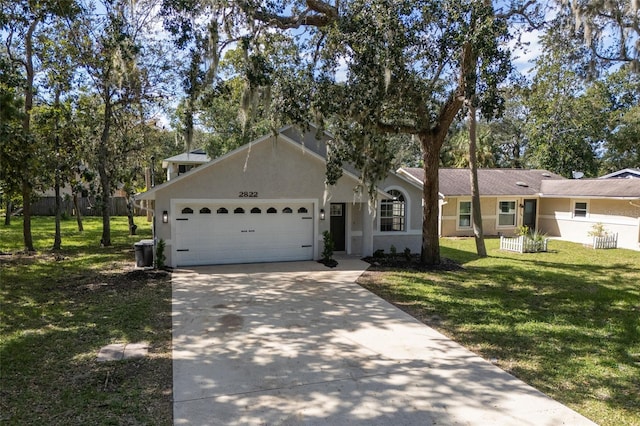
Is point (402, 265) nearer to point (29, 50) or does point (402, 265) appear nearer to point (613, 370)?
point (613, 370)

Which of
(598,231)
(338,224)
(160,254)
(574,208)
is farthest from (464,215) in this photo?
(160,254)

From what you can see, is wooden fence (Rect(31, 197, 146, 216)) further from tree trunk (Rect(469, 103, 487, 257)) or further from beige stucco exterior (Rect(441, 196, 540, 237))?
tree trunk (Rect(469, 103, 487, 257))

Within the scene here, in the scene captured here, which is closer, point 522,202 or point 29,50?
point 29,50

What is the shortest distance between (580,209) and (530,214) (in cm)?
259

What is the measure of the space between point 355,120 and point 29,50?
1146cm

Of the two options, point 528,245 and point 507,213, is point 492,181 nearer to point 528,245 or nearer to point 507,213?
point 507,213

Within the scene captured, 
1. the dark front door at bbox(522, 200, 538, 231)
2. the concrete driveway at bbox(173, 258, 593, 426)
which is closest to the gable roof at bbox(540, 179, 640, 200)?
the dark front door at bbox(522, 200, 538, 231)

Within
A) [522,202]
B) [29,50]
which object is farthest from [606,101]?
[29,50]

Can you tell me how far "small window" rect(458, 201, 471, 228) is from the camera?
68.3 ft

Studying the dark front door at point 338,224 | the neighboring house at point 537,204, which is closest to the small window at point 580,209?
the neighboring house at point 537,204

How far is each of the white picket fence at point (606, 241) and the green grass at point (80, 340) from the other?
56.6ft

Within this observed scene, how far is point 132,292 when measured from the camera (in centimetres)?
936

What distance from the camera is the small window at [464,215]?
20.8 metres

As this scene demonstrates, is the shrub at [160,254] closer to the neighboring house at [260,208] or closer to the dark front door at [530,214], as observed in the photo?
the neighboring house at [260,208]
